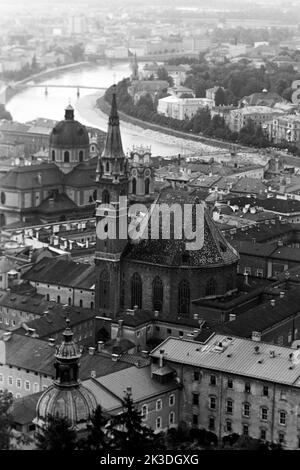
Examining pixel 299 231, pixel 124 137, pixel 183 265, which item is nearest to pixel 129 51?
pixel 124 137

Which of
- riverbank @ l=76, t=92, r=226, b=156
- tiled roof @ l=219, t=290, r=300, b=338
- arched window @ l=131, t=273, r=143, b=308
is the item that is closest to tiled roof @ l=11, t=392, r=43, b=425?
tiled roof @ l=219, t=290, r=300, b=338

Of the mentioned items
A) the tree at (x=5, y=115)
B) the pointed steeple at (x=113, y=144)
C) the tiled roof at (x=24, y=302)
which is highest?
the pointed steeple at (x=113, y=144)

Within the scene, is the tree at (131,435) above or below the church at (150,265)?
above

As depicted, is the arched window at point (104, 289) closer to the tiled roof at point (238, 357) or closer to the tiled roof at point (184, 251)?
the tiled roof at point (184, 251)

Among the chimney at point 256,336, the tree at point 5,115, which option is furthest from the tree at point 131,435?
the tree at point 5,115
